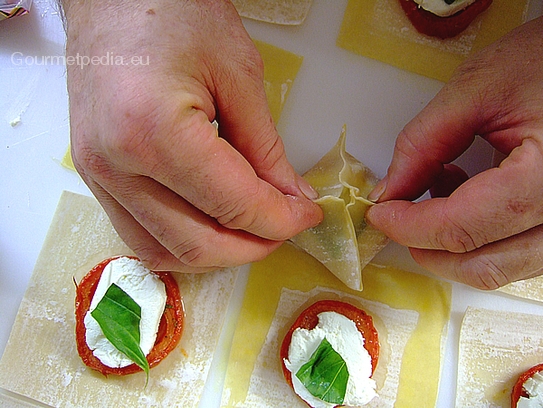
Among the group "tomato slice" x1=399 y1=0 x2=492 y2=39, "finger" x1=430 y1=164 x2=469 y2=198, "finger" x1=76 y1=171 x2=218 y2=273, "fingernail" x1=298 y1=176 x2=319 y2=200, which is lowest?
"finger" x1=76 y1=171 x2=218 y2=273

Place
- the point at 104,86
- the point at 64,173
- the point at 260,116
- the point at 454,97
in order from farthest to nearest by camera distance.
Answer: the point at 64,173 < the point at 454,97 < the point at 260,116 < the point at 104,86

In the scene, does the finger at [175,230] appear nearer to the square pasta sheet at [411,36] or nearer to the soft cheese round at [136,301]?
the soft cheese round at [136,301]

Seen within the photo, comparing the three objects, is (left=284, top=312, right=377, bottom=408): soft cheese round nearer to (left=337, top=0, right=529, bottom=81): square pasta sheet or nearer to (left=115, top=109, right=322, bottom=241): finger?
(left=115, top=109, right=322, bottom=241): finger

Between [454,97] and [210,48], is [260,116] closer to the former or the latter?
[210,48]

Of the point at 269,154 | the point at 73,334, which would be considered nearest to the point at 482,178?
the point at 269,154

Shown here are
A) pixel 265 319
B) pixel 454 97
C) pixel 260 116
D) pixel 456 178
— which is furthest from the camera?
pixel 265 319

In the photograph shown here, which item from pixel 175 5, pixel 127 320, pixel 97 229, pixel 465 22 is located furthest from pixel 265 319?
pixel 465 22

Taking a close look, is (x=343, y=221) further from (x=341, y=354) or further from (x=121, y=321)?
(x=121, y=321)

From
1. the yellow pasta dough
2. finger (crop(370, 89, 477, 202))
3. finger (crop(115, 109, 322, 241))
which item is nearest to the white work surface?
the yellow pasta dough
